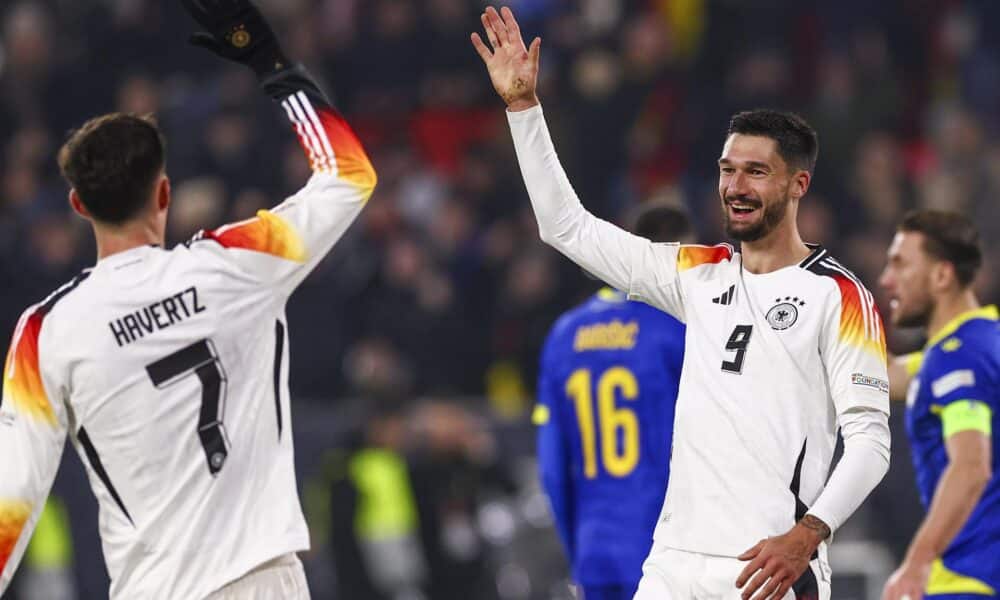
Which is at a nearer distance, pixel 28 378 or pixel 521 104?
pixel 28 378

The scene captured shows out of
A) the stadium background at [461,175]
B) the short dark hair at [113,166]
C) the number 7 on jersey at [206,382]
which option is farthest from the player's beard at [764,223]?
the stadium background at [461,175]

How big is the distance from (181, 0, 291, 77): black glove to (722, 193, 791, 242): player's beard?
1.67m

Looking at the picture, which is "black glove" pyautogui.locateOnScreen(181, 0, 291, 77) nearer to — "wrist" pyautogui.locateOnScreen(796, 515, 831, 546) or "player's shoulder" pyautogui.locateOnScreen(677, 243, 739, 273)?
"player's shoulder" pyautogui.locateOnScreen(677, 243, 739, 273)

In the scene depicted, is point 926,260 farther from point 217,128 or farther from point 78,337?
point 217,128

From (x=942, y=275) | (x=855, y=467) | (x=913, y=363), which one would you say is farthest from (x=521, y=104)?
(x=913, y=363)

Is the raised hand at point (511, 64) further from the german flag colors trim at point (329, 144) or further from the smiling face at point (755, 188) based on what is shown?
the smiling face at point (755, 188)

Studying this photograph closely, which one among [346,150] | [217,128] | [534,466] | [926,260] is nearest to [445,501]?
[534,466]

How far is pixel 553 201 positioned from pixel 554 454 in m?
2.96

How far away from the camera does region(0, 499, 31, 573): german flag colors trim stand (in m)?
5.12

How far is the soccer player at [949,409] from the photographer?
21.6ft

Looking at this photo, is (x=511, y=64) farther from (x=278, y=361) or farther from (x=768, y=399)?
(x=768, y=399)

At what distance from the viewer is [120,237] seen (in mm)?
5371

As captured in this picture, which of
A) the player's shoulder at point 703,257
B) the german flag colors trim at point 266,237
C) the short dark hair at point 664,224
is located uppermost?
the german flag colors trim at point 266,237

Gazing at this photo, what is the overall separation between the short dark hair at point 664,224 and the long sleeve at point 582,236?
2.13 metres
